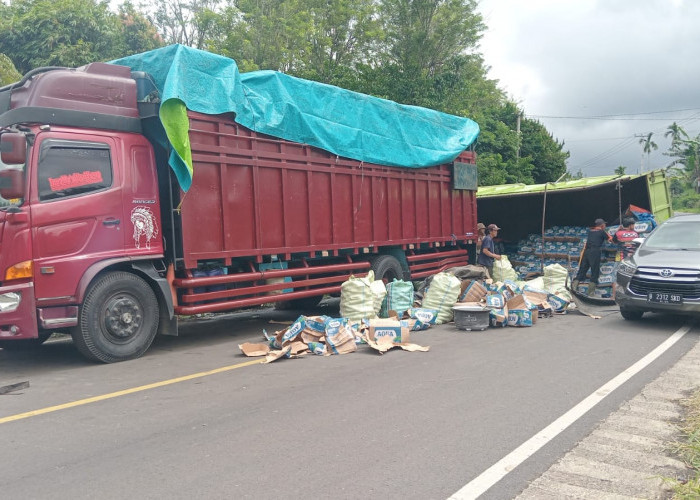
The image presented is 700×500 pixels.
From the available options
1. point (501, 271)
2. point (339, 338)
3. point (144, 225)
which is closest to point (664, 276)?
point (501, 271)

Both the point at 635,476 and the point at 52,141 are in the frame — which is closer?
the point at 635,476

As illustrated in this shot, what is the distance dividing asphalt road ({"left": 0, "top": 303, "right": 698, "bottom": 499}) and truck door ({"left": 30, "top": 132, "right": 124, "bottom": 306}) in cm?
110

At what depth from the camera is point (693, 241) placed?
937cm

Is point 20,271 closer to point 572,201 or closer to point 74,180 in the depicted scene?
point 74,180

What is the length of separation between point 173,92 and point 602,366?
5717mm

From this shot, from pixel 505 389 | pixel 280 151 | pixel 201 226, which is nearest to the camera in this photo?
pixel 505 389

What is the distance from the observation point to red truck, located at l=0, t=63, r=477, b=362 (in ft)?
20.0

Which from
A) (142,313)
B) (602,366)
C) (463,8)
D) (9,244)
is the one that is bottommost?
(602,366)

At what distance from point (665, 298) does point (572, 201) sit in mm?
6358

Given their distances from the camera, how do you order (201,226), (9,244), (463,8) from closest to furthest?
(9,244) → (201,226) → (463,8)

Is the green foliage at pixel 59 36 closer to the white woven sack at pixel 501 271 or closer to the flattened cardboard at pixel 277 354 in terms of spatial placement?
the white woven sack at pixel 501 271

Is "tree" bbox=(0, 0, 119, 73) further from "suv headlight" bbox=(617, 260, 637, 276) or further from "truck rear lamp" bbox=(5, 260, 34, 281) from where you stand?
"suv headlight" bbox=(617, 260, 637, 276)

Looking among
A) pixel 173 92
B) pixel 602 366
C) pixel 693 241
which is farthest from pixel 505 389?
pixel 693 241

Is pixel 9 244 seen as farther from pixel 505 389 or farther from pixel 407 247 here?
pixel 407 247
